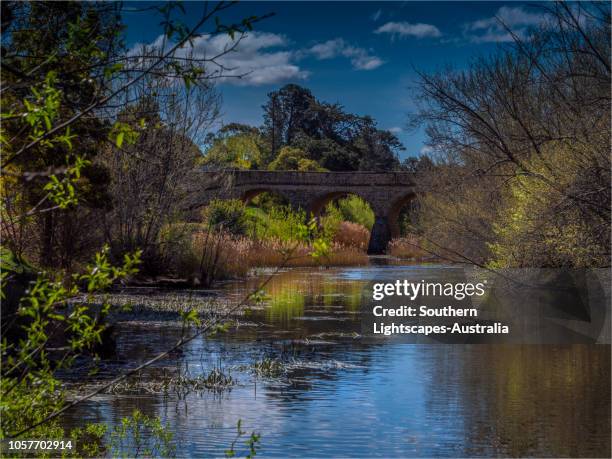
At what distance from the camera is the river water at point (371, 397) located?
8516 mm

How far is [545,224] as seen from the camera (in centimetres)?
1393

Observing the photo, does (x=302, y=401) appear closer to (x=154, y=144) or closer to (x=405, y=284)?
(x=154, y=144)

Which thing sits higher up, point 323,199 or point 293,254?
point 323,199

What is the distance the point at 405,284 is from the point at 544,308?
8088mm

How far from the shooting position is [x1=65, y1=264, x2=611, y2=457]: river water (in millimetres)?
8516

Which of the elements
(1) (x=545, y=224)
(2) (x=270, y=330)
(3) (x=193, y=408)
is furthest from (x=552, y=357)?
(3) (x=193, y=408)

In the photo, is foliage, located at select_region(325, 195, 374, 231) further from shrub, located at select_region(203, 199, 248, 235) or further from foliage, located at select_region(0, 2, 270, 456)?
foliage, located at select_region(0, 2, 270, 456)

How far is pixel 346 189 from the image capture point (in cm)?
5841

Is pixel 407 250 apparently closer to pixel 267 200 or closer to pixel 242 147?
pixel 267 200

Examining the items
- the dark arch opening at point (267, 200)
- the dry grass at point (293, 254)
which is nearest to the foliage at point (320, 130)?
the dark arch opening at point (267, 200)

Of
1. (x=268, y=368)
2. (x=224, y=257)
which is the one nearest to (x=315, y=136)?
(x=224, y=257)

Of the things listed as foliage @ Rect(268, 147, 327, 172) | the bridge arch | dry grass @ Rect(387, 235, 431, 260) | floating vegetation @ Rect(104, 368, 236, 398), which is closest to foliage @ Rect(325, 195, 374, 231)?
the bridge arch

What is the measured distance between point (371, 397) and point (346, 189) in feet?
158

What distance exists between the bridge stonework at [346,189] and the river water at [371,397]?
133 ft
